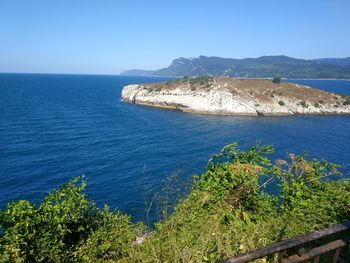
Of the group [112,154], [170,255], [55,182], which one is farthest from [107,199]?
[170,255]

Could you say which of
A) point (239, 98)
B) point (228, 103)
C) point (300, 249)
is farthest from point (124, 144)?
point (239, 98)

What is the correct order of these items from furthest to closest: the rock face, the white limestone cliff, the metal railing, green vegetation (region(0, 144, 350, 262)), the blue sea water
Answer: the rock face < the white limestone cliff < the blue sea water < green vegetation (region(0, 144, 350, 262)) < the metal railing

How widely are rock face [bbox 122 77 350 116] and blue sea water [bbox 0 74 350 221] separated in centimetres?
734

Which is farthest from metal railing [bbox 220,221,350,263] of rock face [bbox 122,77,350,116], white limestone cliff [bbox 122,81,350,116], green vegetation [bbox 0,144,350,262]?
rock face [bbox 122,77,350,116]

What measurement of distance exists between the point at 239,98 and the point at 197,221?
85.7 metres

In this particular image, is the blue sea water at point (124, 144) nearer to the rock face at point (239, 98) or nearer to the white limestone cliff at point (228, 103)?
the white limestone cliff at point (228, 103)

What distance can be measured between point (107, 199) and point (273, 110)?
73200mm

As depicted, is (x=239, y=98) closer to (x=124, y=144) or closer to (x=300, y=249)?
(x=124, y=144)

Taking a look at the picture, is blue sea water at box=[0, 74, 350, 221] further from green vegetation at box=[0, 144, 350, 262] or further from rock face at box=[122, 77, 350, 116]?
rock face at box=[122, 77, 350, 116]

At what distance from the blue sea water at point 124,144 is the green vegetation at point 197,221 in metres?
6.49

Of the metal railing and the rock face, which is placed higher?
the metal railing

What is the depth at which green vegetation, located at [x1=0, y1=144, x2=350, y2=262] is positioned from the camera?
24.8 feet

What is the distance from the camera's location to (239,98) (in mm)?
91750

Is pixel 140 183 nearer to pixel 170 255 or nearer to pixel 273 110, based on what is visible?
pixel 170 255
